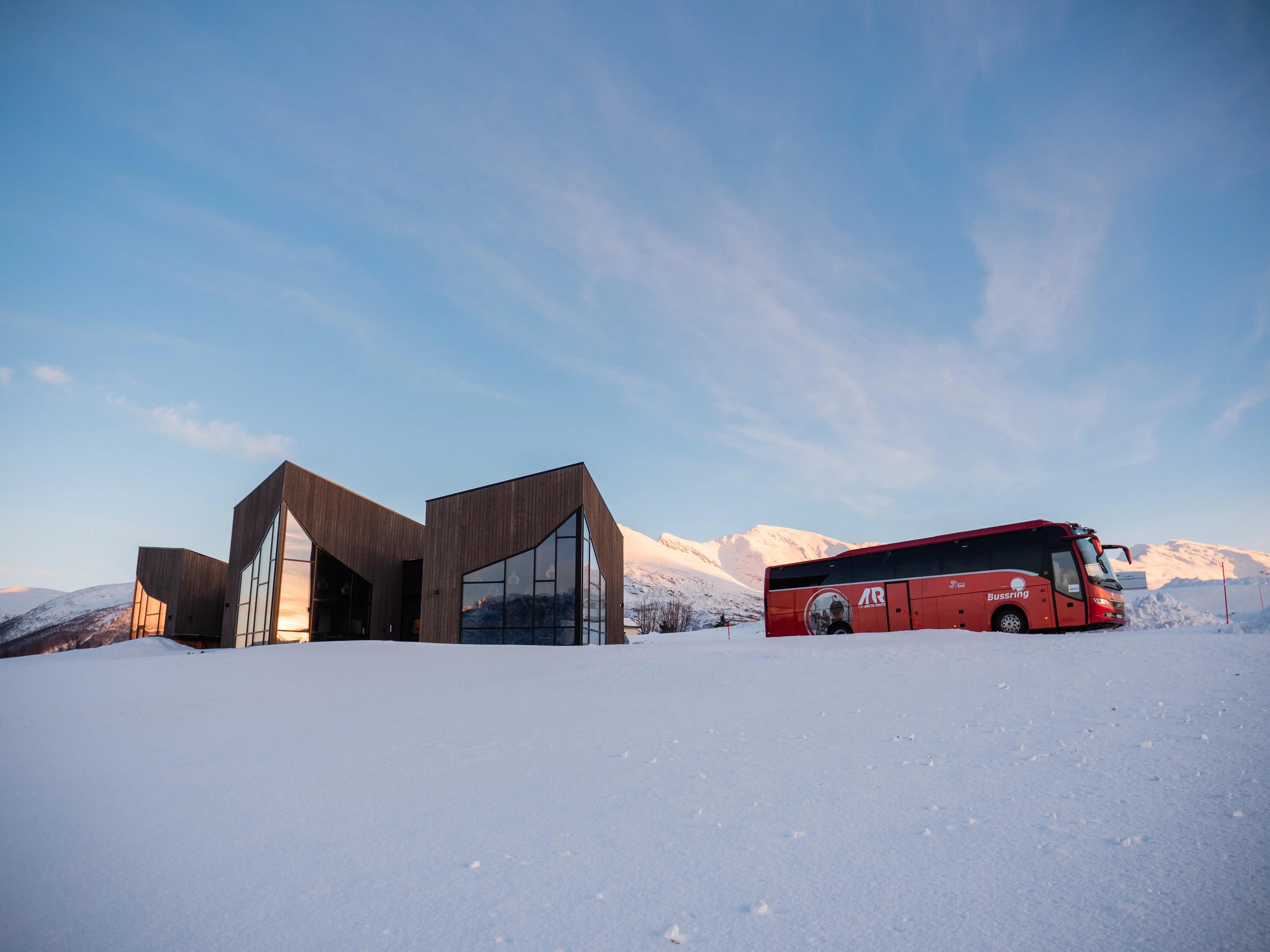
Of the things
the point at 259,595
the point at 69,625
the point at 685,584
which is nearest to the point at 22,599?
the point at 69,625

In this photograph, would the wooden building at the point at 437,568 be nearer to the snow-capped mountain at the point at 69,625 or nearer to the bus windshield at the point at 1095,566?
the bus windshield at the point at 1095,566

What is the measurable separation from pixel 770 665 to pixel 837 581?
8.99 metres

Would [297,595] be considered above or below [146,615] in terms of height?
above

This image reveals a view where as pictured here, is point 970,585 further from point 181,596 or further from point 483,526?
point 181,596

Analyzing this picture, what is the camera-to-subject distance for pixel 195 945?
366cm

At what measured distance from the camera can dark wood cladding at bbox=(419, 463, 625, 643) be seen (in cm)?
2488

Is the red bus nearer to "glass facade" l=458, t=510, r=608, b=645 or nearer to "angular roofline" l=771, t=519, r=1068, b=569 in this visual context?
"angular roofline" l=771, t=519, r=1068, b=569

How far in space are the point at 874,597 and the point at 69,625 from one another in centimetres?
10346

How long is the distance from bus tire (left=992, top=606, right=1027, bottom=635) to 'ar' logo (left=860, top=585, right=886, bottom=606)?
2810mm

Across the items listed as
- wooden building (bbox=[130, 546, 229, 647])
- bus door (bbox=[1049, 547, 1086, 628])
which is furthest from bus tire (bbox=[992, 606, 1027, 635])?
wooden building (bbox=[130, 546, 229, 647])

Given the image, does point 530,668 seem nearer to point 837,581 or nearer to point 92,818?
point 92,818

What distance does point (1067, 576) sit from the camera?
15922 millimetres

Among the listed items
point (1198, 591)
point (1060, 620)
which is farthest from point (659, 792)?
point (1198, 591)

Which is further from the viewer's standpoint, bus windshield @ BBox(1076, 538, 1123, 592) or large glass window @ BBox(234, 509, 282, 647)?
large glass window @ BBox(234, 509, 282, 647)
